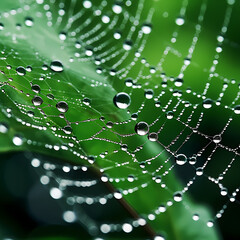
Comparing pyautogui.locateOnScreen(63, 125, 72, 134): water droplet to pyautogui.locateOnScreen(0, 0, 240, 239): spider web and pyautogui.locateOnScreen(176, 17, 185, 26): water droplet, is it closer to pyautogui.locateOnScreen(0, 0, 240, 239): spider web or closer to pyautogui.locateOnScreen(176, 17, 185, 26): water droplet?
pyautogui.locateOnScreen(0, 0, 240, 239): spider web

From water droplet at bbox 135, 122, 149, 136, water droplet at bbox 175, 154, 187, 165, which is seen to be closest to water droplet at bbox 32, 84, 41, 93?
water droplet at bbox 135, 122, 149, 136

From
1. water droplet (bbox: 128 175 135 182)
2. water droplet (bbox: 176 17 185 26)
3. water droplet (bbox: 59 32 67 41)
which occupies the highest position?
water droplet (bbox: 176 17 185 26)

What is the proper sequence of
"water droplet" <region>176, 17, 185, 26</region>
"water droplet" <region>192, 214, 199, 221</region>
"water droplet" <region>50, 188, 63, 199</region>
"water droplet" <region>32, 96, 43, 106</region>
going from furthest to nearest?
"water droplet" <region>176, 17, 185, 26</region>
"water droplet" <region>50, 188, 63, 199</region>
"water droplet" <region>192, 214, 199, 221</region>
"water droplet" <region>32, 96, 43, 106</region>

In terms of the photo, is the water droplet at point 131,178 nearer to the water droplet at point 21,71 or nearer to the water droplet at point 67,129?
the water droplet at point 67,129

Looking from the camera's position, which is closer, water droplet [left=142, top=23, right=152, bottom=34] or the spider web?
the spider web

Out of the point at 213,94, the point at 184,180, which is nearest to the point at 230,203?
the point at 184,180

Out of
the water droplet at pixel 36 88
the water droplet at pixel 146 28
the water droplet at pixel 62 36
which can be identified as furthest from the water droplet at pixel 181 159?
the water droplet at pixel 62 36

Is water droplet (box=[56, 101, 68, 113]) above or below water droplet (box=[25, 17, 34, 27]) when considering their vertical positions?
below

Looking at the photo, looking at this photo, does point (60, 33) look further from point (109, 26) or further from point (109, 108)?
point (109, 108)

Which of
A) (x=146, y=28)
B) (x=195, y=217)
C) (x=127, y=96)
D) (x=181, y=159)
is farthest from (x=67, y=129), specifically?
(x=146, y=28)
